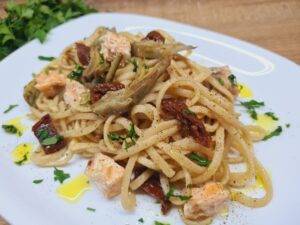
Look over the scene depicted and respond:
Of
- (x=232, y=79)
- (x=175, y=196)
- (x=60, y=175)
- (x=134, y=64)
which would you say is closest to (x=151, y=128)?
(x=175, y=196)

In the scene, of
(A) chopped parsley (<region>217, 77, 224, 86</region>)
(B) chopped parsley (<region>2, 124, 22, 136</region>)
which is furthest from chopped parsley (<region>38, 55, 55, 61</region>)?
(A) chopped parsley (<region>217, 77, 224, 86</region>)

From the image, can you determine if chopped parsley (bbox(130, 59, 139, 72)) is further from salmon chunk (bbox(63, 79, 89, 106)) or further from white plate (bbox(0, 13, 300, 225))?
white plate (bbox(0, 13, 300, 225))

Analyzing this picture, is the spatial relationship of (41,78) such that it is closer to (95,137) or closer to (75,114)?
(75,114)

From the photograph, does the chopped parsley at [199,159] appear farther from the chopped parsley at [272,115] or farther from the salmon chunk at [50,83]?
the salmon chunk at [50,83]

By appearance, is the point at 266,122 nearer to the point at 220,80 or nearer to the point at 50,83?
the point at 220,80

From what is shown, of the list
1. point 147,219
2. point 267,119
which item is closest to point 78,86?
point 147,219
